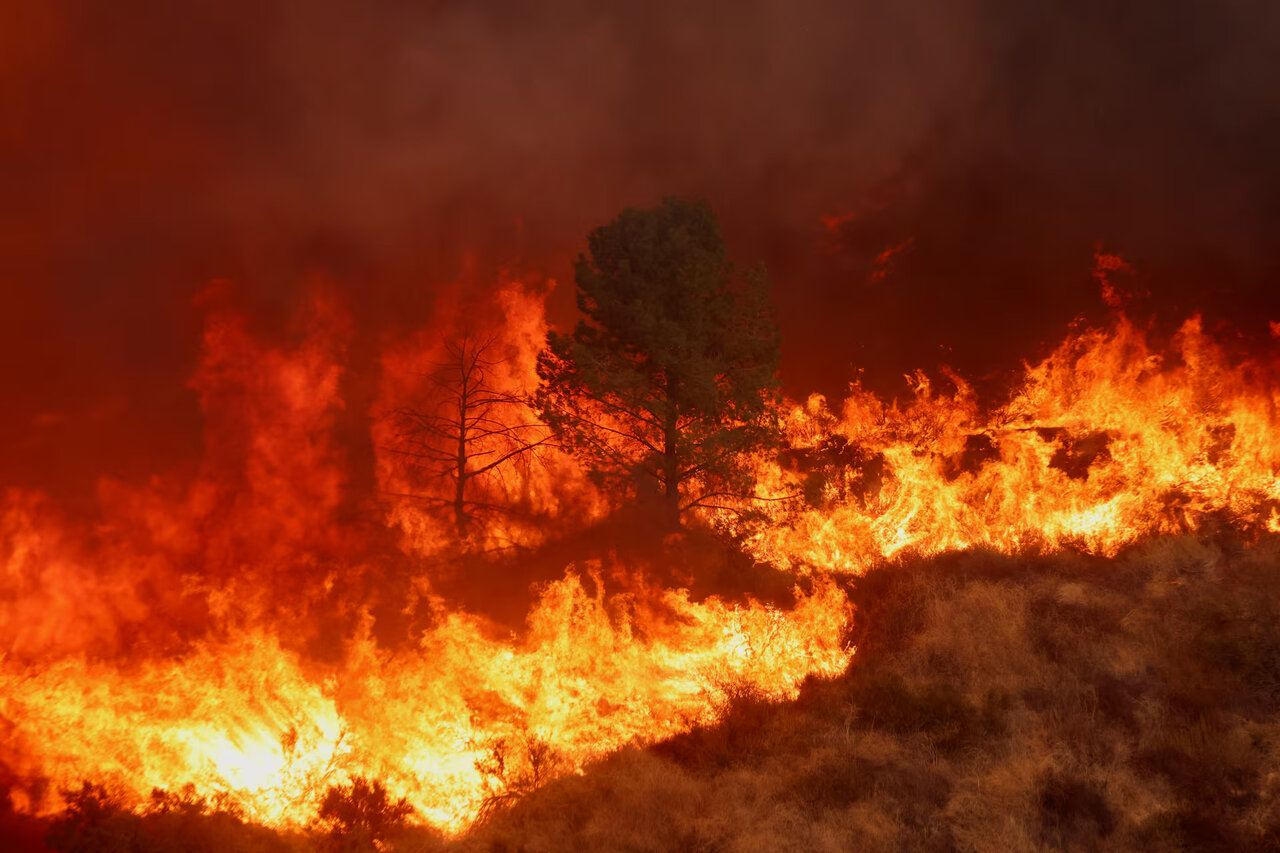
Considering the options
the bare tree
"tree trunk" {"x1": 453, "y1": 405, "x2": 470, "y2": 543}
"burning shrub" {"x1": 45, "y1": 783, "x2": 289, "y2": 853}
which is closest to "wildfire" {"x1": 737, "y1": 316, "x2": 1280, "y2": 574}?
the bare tree

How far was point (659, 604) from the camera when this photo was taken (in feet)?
50.1

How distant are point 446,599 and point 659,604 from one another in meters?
4.59

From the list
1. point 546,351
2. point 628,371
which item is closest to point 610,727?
point 628,371

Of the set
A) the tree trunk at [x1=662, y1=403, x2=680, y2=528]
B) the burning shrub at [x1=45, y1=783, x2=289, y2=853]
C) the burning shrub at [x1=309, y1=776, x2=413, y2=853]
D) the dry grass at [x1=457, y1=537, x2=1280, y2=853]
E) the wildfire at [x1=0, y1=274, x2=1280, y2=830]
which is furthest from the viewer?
the tree trunk at [x1=662, y1=403, x2=680, y2=528]

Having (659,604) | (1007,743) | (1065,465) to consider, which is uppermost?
(1065,465)

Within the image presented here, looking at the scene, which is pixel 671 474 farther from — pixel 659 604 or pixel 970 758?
pixel 970 758

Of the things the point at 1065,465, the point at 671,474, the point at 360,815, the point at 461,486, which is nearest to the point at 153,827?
the point at 360,815

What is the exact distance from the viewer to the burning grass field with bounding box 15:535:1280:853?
8.34 m

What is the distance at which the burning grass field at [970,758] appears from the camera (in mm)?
8344

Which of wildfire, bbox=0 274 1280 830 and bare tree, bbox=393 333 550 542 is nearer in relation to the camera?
wildfire, bbox=0 274 1280 830

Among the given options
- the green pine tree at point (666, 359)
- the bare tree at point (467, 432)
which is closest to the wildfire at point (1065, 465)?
the green pine tree at point (666, 359)

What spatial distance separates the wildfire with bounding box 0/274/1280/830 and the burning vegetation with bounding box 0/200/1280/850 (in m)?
0.07

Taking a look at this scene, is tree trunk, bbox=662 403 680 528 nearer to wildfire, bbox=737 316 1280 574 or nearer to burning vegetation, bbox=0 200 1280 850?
burning vegetation, bbox=0 200 1280 850

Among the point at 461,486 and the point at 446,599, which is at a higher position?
the point at 461,486
